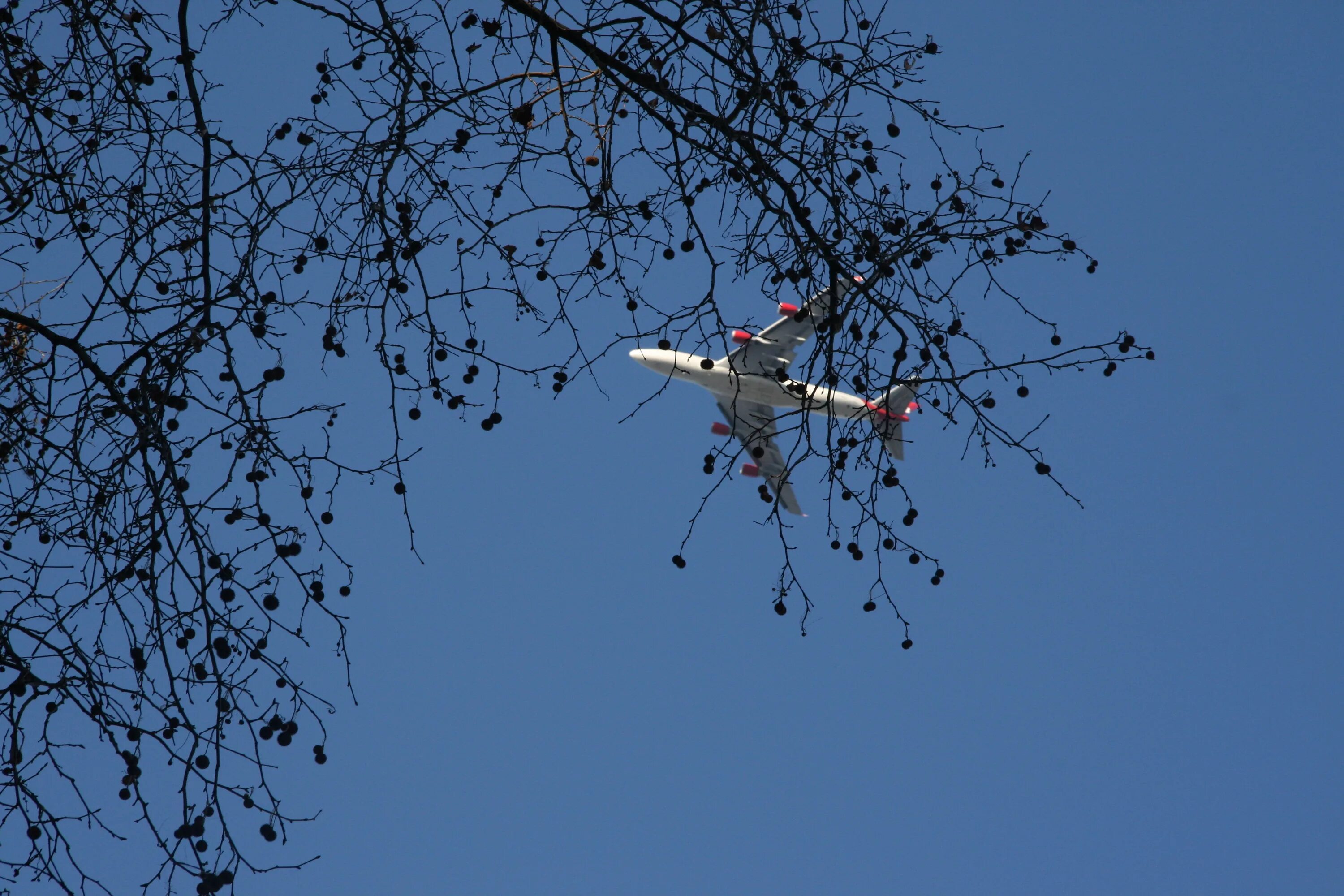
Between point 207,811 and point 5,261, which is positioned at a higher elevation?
point 5,261

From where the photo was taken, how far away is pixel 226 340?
4.42 meters

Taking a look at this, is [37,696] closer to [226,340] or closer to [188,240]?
[226,340]

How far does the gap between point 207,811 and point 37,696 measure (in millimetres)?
776

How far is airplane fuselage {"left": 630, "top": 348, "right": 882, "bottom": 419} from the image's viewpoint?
491 cm

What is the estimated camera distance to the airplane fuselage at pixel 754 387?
4.91m

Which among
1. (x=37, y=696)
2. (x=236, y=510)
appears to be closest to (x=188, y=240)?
(x=236, y=510)

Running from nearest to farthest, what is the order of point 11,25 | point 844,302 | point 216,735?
point 216,735
point 844,302
point 11,25


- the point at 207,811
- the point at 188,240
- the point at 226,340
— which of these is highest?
the point at 188,240

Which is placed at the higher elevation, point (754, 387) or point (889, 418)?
point (754, 387)

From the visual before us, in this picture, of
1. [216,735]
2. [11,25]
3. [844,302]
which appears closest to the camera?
[216,735]

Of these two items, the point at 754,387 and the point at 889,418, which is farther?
the point at 754,387

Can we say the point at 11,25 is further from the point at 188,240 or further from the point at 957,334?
the point at 957,334

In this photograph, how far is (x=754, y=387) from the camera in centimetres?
2542

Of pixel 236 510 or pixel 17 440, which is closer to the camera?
pixel 236 510
